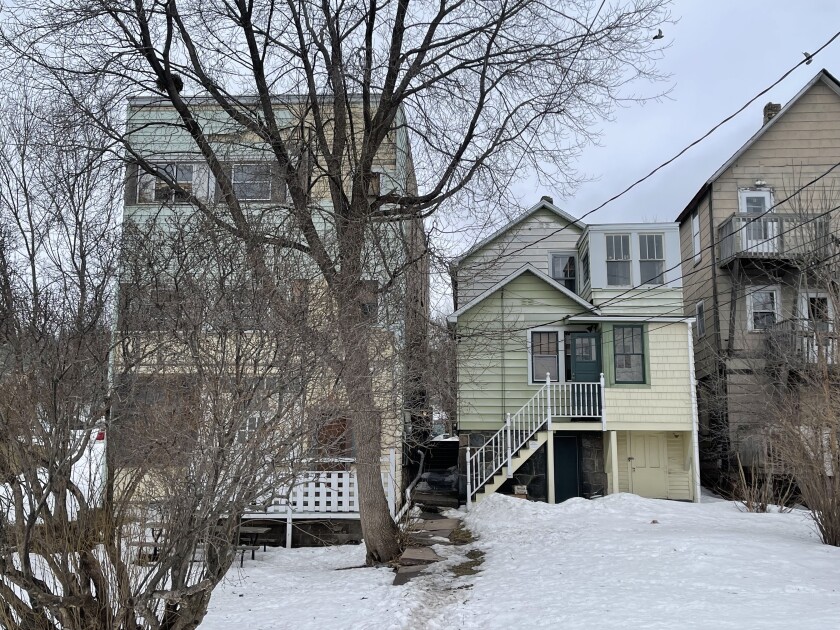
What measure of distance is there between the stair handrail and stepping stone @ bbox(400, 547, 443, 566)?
5686mm

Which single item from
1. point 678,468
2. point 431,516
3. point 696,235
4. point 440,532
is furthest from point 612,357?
point 440,532

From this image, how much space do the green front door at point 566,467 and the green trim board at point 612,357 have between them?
1898mm

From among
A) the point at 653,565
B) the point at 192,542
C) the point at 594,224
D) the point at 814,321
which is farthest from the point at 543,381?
the point at 192,542

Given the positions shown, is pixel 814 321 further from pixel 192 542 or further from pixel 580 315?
pixel 192 542

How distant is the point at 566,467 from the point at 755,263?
7620 millimetres

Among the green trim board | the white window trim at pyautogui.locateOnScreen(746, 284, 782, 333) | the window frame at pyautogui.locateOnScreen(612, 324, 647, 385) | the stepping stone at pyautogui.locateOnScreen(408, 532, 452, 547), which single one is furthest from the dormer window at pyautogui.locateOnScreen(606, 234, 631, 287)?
the stepping stone at pyautogui.locateOnScreen(408, 532, 452, 547)

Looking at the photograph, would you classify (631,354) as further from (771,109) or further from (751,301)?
(771,109)

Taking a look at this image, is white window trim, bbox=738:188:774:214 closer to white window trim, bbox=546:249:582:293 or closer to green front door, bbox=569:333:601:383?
white window trim, bbox=546:249:582:293

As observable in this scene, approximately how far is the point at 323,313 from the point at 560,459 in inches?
529

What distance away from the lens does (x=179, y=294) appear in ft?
22.4

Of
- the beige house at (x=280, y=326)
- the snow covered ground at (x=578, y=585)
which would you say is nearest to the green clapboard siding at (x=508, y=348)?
the snow covered ground at (x=578, y=585)

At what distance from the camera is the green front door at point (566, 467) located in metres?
19.1

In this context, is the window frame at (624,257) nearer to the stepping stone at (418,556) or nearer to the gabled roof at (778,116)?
the gabled roof at (778,116)

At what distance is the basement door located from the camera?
63.9 feet
